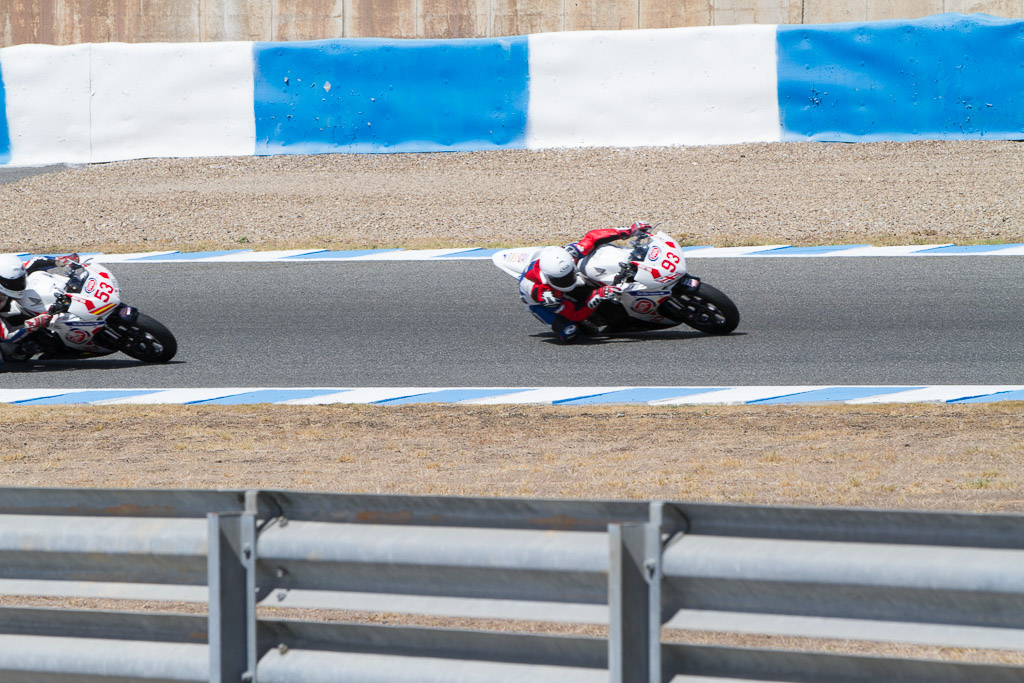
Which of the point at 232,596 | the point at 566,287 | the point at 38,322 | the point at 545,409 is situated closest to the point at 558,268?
the point at 566,287

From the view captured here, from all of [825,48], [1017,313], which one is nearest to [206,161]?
[825,48]

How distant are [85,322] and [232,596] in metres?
7.25

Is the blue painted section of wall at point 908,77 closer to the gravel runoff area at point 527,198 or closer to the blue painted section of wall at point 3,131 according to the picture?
the gravel runoff area at point 527,198

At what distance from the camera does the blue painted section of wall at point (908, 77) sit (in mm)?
15625

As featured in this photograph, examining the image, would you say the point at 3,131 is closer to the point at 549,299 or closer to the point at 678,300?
the point at 549,299

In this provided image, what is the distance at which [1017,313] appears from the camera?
1066 cm

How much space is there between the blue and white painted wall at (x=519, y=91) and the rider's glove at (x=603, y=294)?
6.72 meters

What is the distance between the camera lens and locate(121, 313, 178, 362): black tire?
10.3m

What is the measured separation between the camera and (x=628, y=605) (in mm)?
3016

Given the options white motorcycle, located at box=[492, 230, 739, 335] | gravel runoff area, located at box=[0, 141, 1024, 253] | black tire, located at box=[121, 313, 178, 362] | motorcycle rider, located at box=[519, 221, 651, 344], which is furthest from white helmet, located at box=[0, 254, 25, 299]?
gravel runoff area, located at box=[0, 141, 1024, 253]

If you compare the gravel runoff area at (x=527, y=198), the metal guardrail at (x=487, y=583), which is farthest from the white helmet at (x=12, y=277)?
the metal guardrail at (x=487, y=583)

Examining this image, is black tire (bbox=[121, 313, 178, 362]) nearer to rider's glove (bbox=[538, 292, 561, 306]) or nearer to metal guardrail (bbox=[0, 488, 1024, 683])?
rider's glove (bbox=[538, 292, 561, 306])

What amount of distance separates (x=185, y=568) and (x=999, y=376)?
23.1ft

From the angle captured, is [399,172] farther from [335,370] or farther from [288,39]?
[335,370]
